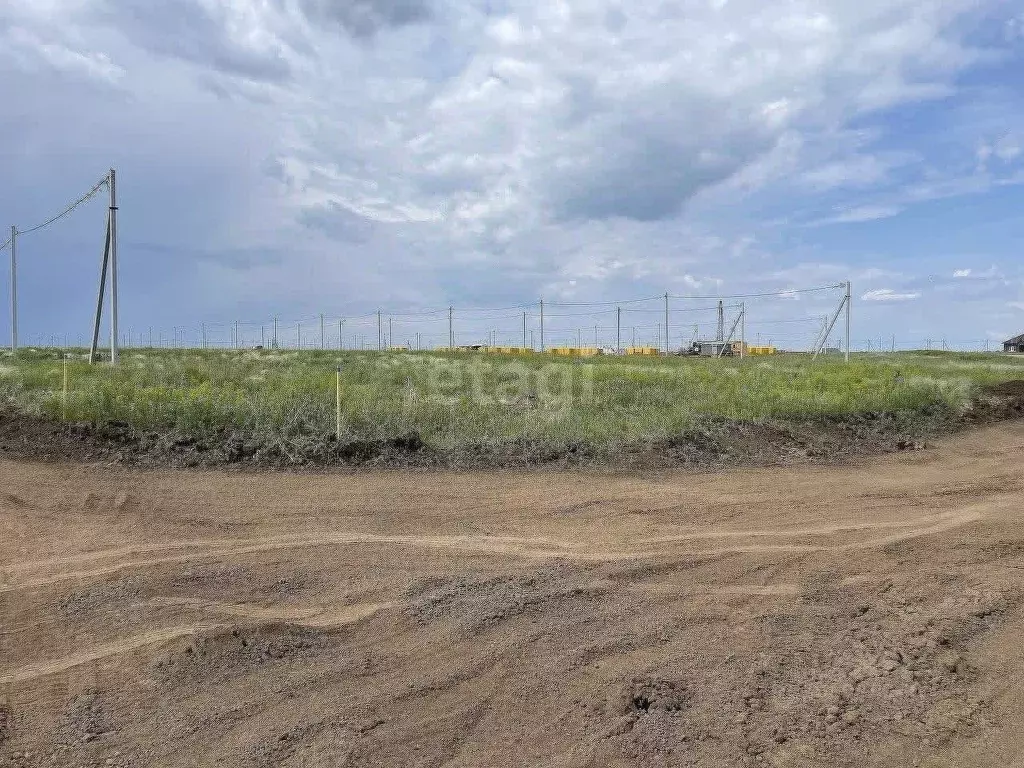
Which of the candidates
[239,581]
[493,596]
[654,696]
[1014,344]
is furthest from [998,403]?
[1014,344]

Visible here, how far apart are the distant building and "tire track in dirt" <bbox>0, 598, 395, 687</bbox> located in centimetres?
8771

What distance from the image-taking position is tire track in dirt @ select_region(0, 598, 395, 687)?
163 inches

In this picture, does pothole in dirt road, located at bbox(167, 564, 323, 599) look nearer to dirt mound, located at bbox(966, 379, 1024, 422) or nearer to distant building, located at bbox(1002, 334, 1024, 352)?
dirt mound, located at bbox(966, 379, 1024, 422)

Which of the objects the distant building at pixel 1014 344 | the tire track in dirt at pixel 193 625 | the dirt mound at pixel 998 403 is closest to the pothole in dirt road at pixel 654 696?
the tire track in dirt at pixel 193 625

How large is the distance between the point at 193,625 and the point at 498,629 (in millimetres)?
2067

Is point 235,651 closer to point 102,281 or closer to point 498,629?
point 498,629

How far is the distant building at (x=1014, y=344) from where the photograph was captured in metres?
73.6

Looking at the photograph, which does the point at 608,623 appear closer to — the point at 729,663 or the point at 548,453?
the point at 729,663

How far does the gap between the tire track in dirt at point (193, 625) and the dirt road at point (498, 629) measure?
0.07 feet

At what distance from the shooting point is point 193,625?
4.64 meters

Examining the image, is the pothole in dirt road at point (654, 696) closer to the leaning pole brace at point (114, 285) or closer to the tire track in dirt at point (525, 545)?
the tire track in dirt at point (525, 545)

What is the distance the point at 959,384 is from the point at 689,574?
53.3 ft

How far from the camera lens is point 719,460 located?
10.4m

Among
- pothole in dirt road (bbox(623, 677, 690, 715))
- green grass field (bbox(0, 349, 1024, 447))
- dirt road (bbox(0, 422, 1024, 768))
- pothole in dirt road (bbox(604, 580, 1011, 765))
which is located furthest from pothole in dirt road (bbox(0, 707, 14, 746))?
green grass field (bbox(0, 349, 1024, 447))
